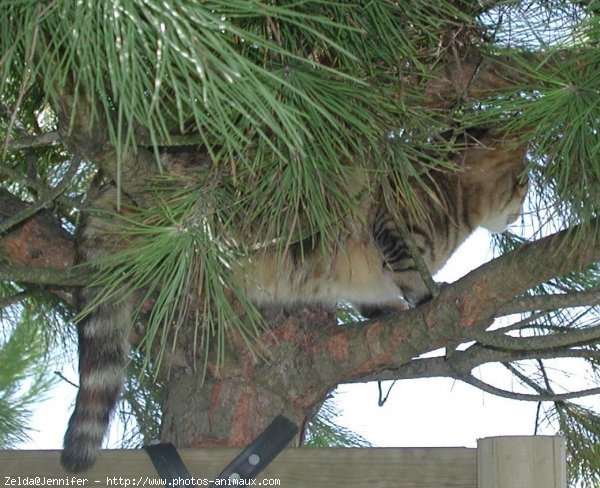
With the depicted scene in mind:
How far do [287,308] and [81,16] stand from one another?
1036 millimetres

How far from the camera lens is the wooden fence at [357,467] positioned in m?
1.47

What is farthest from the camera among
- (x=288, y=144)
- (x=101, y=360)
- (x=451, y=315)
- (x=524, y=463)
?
(x=101, y=360)

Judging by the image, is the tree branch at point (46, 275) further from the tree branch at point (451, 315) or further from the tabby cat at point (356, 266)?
the tree branch at point (451, 315)

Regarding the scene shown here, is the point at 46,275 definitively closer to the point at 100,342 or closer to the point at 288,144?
the point at 100,342

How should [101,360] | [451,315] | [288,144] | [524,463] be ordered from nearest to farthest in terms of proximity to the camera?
[288,144]
[524,463]
[451,315]
[101,360]

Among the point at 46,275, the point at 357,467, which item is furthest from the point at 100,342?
the point at 357,467

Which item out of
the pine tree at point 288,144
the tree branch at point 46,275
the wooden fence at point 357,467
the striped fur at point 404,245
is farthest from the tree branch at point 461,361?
the tree branch at point 46,275

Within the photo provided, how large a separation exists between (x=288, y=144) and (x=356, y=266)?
3.80 feet

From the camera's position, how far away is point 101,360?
1786 mm

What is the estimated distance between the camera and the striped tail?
1739mm

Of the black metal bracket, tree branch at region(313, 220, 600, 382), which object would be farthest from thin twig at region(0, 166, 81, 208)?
tree branch at region(313, 220, 600, 382)

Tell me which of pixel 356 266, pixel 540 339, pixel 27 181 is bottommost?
pixel 540 339

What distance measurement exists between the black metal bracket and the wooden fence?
14mm

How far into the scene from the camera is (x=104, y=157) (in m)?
1.42
